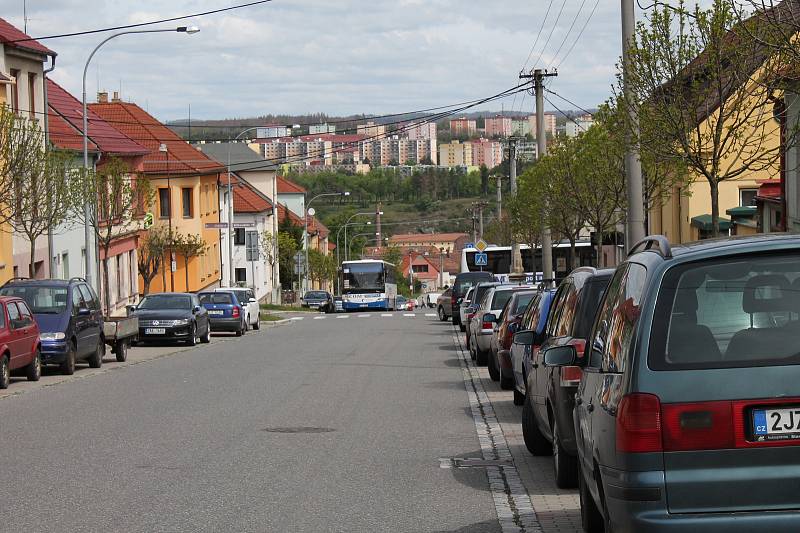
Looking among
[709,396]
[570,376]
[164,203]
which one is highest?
[164,203]

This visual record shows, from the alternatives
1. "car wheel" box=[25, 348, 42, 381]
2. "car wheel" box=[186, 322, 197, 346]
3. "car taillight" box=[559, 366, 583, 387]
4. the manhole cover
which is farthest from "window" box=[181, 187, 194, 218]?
"car taillight" box=[559, 366, 583, 387]

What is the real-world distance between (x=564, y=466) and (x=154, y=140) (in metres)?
61.4

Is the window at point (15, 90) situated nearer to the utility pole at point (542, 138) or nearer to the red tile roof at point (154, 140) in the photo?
the utility pole at point (542, 138)

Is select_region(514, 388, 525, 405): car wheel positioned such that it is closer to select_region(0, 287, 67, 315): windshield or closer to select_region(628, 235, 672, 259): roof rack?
select_region(628, 235, 672, 259): roof rack

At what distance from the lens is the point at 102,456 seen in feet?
38.4

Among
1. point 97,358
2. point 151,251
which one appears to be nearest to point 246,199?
point 151,251

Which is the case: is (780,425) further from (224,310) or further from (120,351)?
(224,310)

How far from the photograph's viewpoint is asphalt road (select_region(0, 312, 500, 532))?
8781 mm

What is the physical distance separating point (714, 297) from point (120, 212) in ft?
126

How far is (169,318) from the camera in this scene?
109 ft

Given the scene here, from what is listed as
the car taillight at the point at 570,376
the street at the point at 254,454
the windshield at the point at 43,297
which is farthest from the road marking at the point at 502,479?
the windshield at the point at 43,297

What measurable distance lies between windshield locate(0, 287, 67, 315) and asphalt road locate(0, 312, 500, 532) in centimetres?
194

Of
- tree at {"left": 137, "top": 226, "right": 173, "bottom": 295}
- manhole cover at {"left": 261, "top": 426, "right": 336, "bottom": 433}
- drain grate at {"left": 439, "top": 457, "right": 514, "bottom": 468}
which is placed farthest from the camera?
tree at {"left": 137, "top": 226, "right": 173, "bottom": 295}

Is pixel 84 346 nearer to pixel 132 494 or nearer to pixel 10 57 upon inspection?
pixel 132 494
